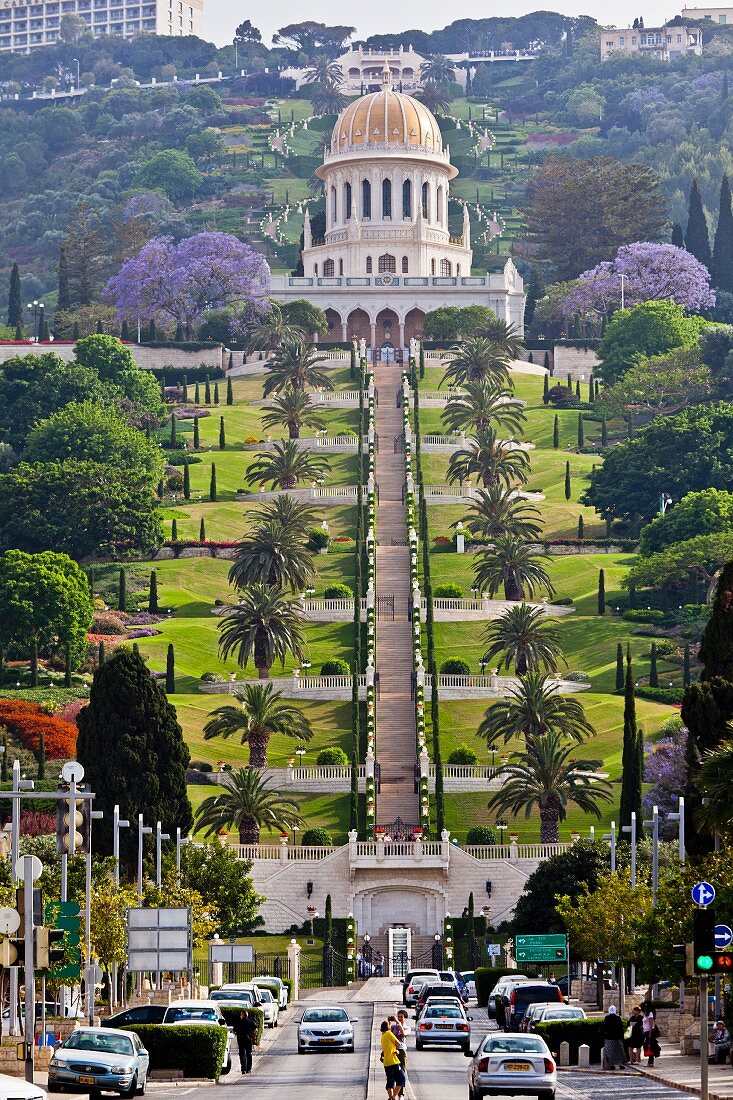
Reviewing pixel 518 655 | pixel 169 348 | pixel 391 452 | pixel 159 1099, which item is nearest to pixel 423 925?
pixel 518 655

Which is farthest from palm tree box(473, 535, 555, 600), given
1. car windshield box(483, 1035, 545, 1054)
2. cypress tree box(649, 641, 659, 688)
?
car windshield box(483, 1035, 545, 1054)

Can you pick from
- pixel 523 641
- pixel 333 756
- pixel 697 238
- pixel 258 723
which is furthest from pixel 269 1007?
pixel 697 238

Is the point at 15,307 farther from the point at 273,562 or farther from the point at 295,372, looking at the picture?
the point at 273,562

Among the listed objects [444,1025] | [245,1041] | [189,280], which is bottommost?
[245,1041]

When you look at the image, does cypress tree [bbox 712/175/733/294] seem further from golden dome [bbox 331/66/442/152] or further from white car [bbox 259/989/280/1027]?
white car [bbox 259/989/280/1027]

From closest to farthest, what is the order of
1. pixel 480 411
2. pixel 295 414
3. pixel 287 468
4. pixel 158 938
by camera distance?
1. pixel 158 938
2. pixel 287 468
3. pixel 480 411
4. pixel 295 414

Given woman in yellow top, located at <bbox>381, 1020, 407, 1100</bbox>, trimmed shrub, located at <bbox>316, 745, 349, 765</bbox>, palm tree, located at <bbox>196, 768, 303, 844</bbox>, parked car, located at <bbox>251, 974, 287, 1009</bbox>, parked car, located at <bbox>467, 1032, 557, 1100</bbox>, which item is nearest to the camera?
parked car, located at <bbox>467, 1032, 557, 1100</bbox>
